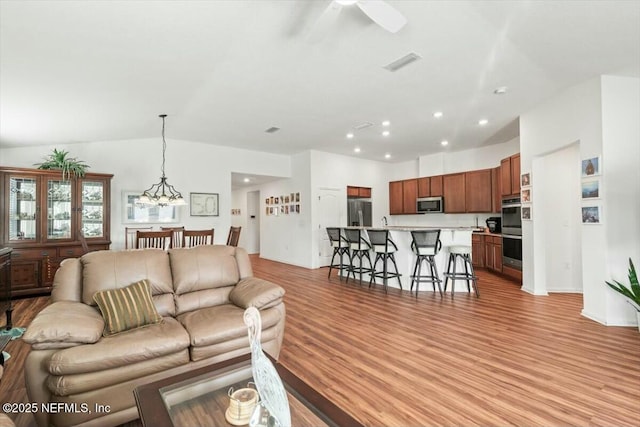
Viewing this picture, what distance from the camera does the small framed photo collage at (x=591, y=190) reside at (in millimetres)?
3502

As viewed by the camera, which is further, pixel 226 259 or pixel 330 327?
pixel 330 327

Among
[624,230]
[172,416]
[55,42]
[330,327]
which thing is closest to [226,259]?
[330,327]

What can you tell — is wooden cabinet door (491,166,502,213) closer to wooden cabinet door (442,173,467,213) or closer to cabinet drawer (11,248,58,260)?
wooden cabinet door (442,173,467,213)

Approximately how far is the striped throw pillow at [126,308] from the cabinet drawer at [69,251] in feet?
11.5

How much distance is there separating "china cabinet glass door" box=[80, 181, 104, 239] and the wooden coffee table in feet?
15.5

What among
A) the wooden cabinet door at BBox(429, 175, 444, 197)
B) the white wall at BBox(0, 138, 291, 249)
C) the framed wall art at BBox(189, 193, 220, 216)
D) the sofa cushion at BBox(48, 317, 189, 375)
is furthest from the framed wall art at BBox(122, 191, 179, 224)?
the wooden cabinet door at BBox(429, 175, 444, 197)

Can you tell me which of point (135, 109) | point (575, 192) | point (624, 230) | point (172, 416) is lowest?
point (172, 416)

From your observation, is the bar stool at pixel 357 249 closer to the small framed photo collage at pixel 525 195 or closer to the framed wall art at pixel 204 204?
the small framed photo collage at pixel 525 195

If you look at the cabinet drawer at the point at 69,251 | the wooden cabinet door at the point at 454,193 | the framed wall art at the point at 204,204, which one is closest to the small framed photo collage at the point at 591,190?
the wooden cabinet door at the point at 454,193

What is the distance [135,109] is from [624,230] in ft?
20.6

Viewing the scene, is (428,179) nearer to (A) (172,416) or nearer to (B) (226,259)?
(B) (226,259)

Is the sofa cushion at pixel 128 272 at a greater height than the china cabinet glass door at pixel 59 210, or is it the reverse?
the china cabinet glass door at pixel 59 210

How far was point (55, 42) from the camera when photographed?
233 cm

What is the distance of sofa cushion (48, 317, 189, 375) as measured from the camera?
5.50 ft
